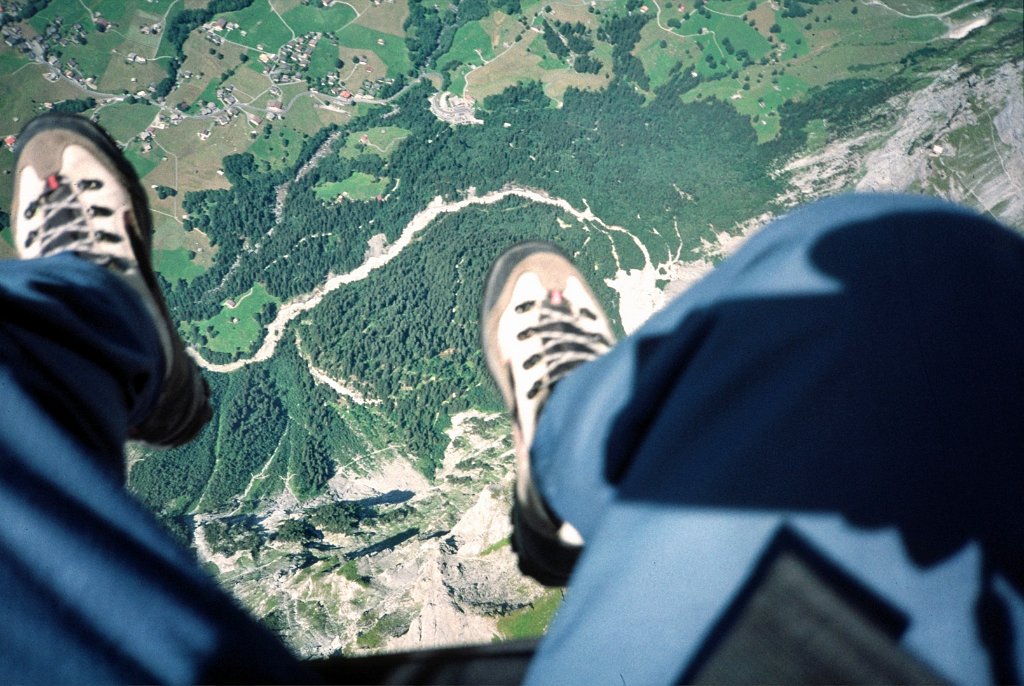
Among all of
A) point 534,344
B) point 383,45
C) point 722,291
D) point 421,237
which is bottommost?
point 421,237

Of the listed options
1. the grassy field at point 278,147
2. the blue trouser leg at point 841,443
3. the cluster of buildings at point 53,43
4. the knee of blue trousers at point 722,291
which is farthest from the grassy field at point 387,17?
the blue trouser leg at point 841,443

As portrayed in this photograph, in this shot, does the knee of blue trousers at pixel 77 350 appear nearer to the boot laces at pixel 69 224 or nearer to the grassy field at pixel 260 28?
the boot laces at pixel 69 224

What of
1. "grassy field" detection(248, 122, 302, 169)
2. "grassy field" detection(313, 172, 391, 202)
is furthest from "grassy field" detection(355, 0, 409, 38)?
"grassy field" detection(313, 172, 391, 202)

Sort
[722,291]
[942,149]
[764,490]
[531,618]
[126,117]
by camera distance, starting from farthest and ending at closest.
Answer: [942,149]
[126,117]
[531,618]
[722,291]
[764,490]

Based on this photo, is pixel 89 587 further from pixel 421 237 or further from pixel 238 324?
pixel 421 237

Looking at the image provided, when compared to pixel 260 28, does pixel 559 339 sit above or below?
below

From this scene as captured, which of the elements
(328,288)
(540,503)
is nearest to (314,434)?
(328,288)

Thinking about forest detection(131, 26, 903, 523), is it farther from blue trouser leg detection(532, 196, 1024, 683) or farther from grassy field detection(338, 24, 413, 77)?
blue trouser leg detection(532, 196, 1024, 683)

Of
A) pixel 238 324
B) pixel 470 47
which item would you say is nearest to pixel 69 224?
pixel 238 324

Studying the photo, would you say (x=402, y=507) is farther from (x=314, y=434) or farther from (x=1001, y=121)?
(x=1001, y=121)
